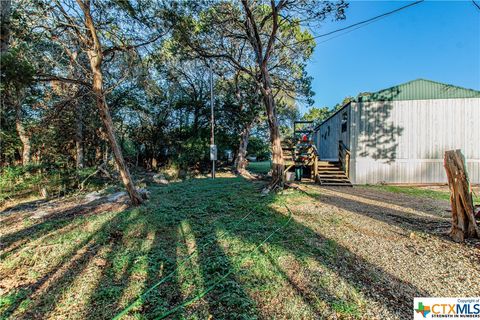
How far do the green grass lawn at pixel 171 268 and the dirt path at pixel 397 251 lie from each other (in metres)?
0.27

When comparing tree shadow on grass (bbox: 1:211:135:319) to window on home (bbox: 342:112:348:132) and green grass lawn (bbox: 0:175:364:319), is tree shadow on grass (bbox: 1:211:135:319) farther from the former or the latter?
window on home (bbox: 342:112:348:132)

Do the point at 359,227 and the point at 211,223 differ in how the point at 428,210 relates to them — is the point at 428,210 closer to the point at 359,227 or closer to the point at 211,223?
the point at 359,227

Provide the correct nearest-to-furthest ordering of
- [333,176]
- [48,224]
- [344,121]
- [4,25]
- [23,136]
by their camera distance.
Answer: [4,25]
[48,224]
[23,136]
[333,176]
[344,121]

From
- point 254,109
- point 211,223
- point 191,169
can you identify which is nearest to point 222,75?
point 254,109

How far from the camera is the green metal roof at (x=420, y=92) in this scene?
8.48 metres

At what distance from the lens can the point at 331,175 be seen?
9.07 m

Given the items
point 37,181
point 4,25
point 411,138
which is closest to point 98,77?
point 4,25

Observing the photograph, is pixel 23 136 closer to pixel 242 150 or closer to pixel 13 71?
pixel 13 71

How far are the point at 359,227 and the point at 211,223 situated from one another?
94.3 inches

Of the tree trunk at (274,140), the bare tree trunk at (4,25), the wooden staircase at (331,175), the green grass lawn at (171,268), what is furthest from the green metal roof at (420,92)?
the bare tree trunk at (4,25)

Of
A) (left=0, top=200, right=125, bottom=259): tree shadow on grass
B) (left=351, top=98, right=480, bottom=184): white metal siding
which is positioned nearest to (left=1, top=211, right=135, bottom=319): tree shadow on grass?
(left=0, top=200, right=125, bottom=259): tree shadow on grass

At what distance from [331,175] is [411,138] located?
3.33 metres

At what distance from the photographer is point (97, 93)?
4.49m

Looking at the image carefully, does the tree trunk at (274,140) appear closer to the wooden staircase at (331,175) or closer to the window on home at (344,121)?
the wooden staircase at (331,175)
